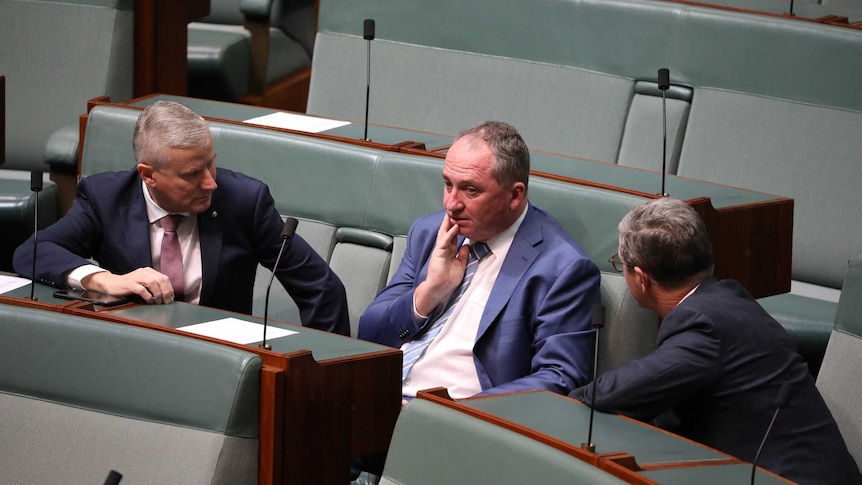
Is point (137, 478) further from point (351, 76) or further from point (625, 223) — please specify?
point (351, 76)

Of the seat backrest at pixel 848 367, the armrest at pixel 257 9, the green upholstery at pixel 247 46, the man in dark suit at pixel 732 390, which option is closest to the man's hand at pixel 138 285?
the man in dark suit at pixel 732 390

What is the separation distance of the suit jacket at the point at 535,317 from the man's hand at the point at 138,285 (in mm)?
235

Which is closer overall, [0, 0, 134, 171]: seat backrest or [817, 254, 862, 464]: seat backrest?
[817, 254, 862, 464]: seat backrest

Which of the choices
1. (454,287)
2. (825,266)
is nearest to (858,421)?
(454,287)

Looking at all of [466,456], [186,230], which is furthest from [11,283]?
[466,456]

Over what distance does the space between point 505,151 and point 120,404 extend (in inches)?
17.2

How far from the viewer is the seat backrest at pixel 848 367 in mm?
1055

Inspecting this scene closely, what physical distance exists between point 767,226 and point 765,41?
416 mm

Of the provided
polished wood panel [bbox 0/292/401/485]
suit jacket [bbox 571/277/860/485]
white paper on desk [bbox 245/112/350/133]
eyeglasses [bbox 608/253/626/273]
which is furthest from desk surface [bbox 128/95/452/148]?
suit jacket [bbox 571/277/860/485]

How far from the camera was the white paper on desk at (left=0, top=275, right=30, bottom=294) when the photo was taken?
42.7 inches

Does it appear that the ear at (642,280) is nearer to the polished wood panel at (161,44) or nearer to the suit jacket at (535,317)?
the suit jacket at (535,317)

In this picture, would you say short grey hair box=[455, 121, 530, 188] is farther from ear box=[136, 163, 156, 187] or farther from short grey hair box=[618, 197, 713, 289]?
ear box=[136, 163, 156, 187]

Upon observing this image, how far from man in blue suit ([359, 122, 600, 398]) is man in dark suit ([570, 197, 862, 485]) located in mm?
183

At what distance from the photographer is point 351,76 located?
5.98 feet
